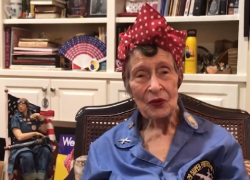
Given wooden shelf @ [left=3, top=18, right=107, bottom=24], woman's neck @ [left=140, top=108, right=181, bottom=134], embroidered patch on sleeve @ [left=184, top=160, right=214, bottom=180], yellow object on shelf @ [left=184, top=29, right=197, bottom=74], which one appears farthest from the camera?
wooden shelf @ [left=3, top=18, right=107, bottom=24]

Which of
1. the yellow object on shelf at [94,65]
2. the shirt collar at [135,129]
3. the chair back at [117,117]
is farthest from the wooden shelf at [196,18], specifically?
the shirt collar at [135,129]

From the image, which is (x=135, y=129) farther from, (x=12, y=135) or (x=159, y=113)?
(x=12, y=135)

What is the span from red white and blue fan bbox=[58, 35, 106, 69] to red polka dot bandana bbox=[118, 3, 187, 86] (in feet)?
3.69

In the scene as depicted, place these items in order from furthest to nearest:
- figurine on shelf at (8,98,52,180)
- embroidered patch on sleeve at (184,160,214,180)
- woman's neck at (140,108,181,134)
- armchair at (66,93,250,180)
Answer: figurine on shelf at (8,98,52,180), armchair at (66,93,250,180), woman's neck at (140,108,181,134), embroidered patch on sleeve at (184,160,214,180)

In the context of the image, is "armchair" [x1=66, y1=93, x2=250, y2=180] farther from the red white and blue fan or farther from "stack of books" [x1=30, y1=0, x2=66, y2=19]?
"stack of books" [x1=30, y1=0, x2=66, y2=19]

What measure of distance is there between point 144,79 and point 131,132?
0.71 feet

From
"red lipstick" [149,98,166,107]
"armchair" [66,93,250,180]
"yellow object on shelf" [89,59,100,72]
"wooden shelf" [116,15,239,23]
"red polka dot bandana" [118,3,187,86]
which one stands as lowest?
"armchair" [66,93,250,180]

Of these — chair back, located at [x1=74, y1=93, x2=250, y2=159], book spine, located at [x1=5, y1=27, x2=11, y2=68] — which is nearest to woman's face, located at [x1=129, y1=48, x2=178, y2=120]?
chair back, located at [x1=74, y1=93, x2=250, y2=159]

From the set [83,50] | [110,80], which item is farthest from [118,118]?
[83,50]

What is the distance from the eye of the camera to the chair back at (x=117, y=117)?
1.54 meters

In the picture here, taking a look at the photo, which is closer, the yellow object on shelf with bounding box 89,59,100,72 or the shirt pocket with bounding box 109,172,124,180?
the shirt pocket with bounding box 109,172,124,180

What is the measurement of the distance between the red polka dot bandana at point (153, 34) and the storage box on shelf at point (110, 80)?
35.8 inches

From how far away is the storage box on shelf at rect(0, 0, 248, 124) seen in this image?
2.09m

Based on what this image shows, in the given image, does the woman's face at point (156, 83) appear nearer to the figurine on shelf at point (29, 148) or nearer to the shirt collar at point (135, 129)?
the shirt collar at point (135, 129)
